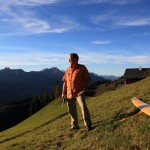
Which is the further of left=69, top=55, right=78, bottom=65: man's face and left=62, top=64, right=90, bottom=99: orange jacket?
left=62, top=64, right=90, bottom=99: orange jacket

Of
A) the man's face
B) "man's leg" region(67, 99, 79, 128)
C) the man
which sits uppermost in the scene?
the man's face

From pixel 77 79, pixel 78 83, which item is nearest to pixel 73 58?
pixel 77 79

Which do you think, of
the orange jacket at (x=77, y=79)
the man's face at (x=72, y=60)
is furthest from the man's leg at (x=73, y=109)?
the man's face at (x=72, y=60)

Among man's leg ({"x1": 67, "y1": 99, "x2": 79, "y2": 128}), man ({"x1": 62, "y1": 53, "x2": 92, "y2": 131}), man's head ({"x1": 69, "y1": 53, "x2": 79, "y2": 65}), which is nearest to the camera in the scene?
man ({"x1": 62, "y1": 53, "x2": 92, "y2": 131})

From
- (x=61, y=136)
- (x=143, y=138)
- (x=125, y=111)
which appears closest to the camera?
(x=143, y=138)

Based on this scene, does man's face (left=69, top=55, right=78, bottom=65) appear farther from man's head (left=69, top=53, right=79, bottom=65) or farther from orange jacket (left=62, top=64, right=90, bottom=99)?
orange jacket (left=62, top=64, right=90, bottom=99)

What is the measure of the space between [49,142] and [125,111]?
4691mm

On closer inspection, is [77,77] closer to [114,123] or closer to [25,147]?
[114,123]

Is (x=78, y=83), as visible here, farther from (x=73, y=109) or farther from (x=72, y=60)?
(x=73, y=109)

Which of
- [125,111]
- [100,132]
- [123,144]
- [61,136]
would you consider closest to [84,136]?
[100,132]

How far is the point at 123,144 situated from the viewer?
10445mm

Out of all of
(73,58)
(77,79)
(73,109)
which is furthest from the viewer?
(73,109)

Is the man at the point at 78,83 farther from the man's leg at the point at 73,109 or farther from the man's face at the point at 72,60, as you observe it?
the man's leg at the point at 73,109

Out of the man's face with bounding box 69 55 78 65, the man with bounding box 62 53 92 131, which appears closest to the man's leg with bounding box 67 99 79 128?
the man with bounding box 62 53 92 131
